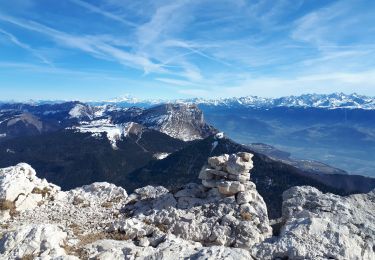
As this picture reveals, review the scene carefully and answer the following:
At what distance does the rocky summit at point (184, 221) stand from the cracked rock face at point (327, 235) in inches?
2.6

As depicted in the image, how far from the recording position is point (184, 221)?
31438mm

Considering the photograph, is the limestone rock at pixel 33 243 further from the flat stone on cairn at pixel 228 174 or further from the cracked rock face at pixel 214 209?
the flat stone on cairn at pixel 228 174

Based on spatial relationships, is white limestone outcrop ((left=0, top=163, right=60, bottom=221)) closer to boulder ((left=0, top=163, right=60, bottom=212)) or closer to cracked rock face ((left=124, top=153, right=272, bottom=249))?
boulder ((left=0, top=163, right=60, bottom=212))

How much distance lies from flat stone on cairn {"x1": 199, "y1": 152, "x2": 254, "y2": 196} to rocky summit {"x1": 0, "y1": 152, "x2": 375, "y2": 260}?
0.09m

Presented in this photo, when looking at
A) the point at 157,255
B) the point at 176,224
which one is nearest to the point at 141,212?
the point at 176,224

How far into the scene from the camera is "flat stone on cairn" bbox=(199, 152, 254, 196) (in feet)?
113

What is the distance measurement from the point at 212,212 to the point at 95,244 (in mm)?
10928

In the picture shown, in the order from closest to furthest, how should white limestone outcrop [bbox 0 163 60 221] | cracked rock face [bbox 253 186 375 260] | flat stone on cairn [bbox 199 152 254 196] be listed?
cracked rock face [bbox 253 186 375 260]
flat stone on cairn [bbox 199 152 254 196]
white limestone outcrop [bbox 0 163 60 221]

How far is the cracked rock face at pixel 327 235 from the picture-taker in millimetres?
23188

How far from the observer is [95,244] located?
25453mm

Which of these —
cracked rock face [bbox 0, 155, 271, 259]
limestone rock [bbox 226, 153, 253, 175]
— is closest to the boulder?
cracked rock face [bbox 0, 155, 271, 259]

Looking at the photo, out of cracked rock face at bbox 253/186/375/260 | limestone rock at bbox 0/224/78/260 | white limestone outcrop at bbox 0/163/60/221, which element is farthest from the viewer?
white limestone outcrop at bbox 0/163/60/221

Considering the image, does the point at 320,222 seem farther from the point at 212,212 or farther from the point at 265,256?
the point at 212,212

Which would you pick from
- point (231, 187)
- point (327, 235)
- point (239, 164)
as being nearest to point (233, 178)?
point (239, 164)
